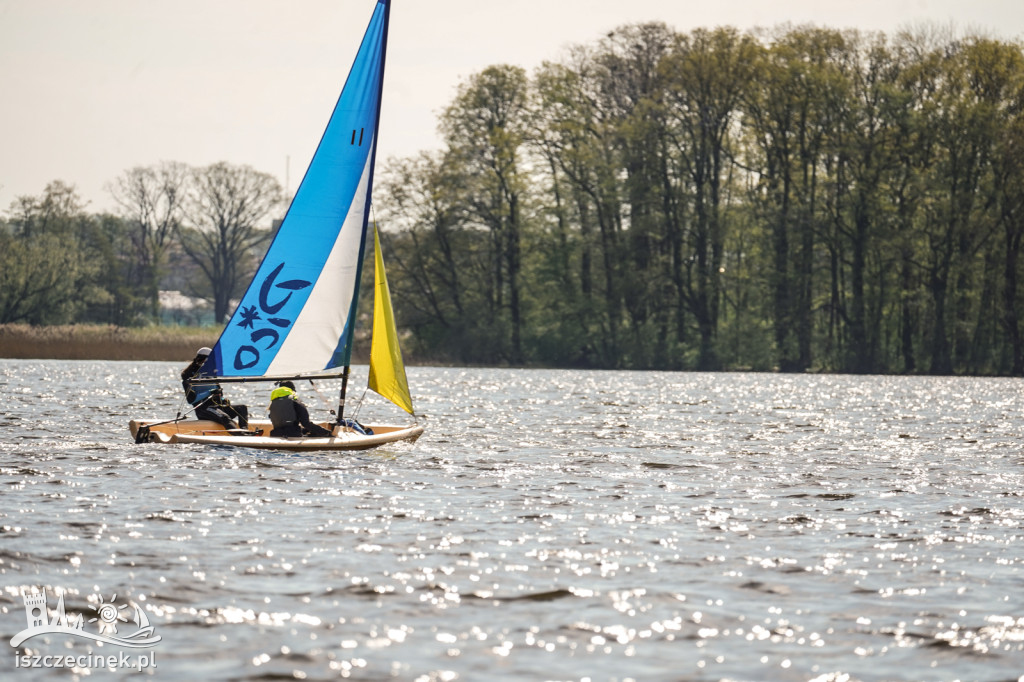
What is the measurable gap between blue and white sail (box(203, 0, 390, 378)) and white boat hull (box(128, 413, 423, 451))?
93cm

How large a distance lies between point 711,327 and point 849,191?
974 cm

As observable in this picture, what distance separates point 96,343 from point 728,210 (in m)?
29.9

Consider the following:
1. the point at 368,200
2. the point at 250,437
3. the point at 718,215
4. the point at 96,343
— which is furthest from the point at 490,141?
the point at 250,437

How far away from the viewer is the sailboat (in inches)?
826

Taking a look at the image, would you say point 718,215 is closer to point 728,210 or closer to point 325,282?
point 728,210

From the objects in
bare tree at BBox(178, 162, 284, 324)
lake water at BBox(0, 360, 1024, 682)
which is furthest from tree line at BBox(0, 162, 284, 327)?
lake water at BBox(0, 360, 1024, 682)

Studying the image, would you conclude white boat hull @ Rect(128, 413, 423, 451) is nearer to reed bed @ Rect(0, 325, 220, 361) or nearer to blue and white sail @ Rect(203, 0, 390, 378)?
blue and white sail @ Rect(203, 0, 390, 378)

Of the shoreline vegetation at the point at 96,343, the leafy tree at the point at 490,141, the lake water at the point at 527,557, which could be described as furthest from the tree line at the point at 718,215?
the lake water at the point at 527,557

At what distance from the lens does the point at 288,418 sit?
2034 centimetres

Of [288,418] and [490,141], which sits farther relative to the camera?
[490,141]

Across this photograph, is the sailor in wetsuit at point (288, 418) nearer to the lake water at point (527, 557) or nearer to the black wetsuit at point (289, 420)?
the black wetsuit at point (289, 420)

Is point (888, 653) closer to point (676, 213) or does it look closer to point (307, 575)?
point (307, 575)

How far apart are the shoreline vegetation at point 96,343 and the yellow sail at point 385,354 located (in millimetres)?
Result: 35794

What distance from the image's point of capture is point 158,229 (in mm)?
85688
